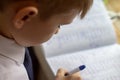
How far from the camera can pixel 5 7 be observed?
0.48 m

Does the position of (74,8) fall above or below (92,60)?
above

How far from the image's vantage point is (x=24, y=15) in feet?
1.55

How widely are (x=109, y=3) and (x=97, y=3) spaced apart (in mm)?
145

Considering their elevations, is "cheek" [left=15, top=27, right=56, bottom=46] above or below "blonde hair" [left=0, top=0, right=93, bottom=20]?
below

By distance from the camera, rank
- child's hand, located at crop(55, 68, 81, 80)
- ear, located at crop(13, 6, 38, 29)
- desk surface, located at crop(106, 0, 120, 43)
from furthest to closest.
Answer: desk surface, located at crop(106, 0, 120, 43) → child's hand, located at crop(55, 68, 81, 80) → ear, located at crop(13, 6, 38, 29)

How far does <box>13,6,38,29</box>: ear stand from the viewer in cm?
A: 46

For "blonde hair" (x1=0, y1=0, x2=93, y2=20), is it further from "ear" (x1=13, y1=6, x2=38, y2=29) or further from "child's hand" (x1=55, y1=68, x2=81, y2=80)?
"child's hand" (x1=55, y1=68, x2=81, y2=80)

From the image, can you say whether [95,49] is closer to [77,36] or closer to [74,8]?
[77,36]

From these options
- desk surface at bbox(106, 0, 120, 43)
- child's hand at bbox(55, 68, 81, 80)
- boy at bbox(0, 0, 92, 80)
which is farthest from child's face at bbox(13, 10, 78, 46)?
desk surface at bbox(106, 0, 120, 43)

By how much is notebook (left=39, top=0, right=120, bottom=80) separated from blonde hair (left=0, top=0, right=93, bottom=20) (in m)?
0.24

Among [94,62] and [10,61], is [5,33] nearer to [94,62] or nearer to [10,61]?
[10,61]

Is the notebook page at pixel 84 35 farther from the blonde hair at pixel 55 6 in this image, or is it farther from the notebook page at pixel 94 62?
the blonde hair at pixel 55 6

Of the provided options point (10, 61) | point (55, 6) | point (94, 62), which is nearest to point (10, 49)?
point (10, 61)

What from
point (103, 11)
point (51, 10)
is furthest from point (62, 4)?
point (103, 11)
